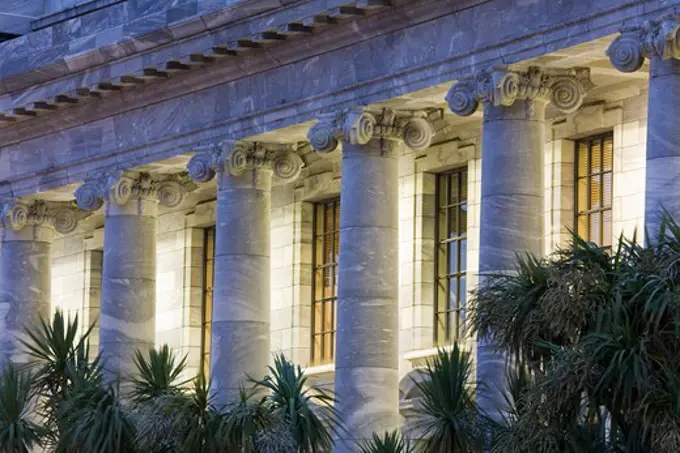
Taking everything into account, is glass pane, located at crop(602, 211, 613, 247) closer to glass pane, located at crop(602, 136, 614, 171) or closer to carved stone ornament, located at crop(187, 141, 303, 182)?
glass pane, located at crop(602, 136, 614, 171)

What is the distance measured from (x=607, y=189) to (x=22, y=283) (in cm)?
1598

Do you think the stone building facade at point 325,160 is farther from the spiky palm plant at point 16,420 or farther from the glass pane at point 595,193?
the spiky palm plant at point 16,420

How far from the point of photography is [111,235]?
5041cm

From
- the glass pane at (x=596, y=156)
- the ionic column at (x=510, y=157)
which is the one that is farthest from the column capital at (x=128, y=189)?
the ionic column at (x=510, y=157)

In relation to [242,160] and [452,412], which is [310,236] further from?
[452,412]

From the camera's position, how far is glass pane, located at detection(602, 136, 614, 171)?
1751 inches

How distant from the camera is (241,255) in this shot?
4672cm

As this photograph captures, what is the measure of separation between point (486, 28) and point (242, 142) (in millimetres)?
8115

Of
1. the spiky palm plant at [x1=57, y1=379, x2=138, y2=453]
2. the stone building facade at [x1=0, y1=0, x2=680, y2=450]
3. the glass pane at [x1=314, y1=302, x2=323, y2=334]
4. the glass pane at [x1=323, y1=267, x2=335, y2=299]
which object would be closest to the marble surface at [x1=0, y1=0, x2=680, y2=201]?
the stone building facade at [x1=0, y1=0, x2=680, y2=450]

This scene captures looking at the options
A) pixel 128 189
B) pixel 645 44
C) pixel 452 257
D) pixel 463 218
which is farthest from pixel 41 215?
pixel 645 44

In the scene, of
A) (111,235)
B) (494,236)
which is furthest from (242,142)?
(494,236)

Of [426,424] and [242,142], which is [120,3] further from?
[426,424]

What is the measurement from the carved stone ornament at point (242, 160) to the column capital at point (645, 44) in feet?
37.1

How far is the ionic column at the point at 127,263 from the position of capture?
49812 millimetres
